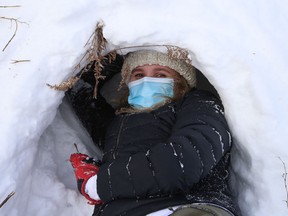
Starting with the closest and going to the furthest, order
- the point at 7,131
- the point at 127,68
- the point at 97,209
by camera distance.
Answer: the point at 7,131 → the point at 97,209 → the point at 127,68

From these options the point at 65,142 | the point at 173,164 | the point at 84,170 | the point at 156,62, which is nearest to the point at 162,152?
the point at 173,164

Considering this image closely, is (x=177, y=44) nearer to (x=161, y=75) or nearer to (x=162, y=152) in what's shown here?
(x=161, y=75)

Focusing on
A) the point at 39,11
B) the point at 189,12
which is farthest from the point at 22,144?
the point at 189,12

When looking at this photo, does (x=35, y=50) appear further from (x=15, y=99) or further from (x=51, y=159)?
(x=51, y=159)

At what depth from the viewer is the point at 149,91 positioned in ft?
7.61

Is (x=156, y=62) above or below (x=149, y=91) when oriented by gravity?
above

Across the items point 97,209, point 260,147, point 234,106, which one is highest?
point 234,106

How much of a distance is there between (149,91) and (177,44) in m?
0.38

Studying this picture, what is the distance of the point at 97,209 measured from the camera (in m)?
2.16

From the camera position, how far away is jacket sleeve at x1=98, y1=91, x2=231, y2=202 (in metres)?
1.90

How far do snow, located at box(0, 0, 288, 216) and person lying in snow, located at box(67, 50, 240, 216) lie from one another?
0.17 meters

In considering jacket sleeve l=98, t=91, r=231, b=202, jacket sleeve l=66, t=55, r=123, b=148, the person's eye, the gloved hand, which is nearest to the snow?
jacket sleeve l=98, t=91, r=231, b=202

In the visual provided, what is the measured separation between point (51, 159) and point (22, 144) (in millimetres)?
501

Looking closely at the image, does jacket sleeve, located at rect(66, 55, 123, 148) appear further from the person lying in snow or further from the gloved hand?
the gloved hand
